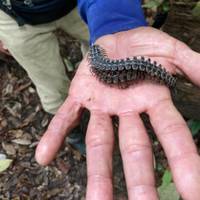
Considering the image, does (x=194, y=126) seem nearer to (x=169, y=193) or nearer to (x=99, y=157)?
(x=169, y=193)

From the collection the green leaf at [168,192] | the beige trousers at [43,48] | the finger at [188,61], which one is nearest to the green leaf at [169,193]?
the green leaf at [168,192]

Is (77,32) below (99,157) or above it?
below

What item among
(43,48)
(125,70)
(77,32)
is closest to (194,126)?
(77,32)

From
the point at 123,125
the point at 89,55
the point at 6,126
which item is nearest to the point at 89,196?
the point at 123,125

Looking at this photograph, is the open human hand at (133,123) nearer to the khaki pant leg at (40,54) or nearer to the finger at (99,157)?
the finger at (99,157)

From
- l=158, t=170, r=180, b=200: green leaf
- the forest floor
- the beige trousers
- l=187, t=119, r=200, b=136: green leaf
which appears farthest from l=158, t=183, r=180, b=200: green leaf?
the beige trousers

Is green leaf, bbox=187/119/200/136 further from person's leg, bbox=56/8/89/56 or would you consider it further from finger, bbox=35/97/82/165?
finger, bbox=35/97/82/165
